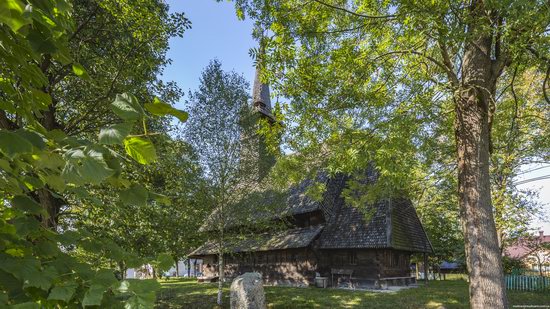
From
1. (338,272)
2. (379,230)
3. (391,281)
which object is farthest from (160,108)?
(391,281)

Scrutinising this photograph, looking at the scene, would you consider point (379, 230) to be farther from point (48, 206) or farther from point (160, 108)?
point (160, 108)

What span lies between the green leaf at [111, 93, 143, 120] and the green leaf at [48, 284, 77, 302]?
2.30 feet

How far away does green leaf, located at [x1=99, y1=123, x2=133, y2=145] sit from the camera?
0.93 m

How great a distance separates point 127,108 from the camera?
0.99m

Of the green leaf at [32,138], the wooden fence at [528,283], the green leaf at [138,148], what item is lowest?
the wooden fence at [528,283]

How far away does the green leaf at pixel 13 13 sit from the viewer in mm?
983

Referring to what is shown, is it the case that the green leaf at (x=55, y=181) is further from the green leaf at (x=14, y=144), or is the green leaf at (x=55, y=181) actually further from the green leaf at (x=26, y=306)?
the green leaf at (x=26, y=306)

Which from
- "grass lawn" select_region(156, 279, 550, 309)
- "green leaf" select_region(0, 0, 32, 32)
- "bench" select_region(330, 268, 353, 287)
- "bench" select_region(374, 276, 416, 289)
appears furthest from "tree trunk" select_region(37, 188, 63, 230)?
"bench" select_region(374, 276, 416, 289)

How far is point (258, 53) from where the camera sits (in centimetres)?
732

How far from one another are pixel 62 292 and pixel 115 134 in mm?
680

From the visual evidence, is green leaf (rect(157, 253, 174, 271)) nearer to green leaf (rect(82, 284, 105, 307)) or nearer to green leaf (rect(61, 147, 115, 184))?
green leaf (rect(82, 284, 105, 307))

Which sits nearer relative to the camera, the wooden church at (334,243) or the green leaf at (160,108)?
the green leaf at (160,108)

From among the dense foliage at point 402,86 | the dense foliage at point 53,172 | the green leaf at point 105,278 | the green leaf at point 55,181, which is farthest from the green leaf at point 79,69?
the dense foliage at point 402,86

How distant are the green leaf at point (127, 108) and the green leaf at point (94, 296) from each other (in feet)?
2.09
